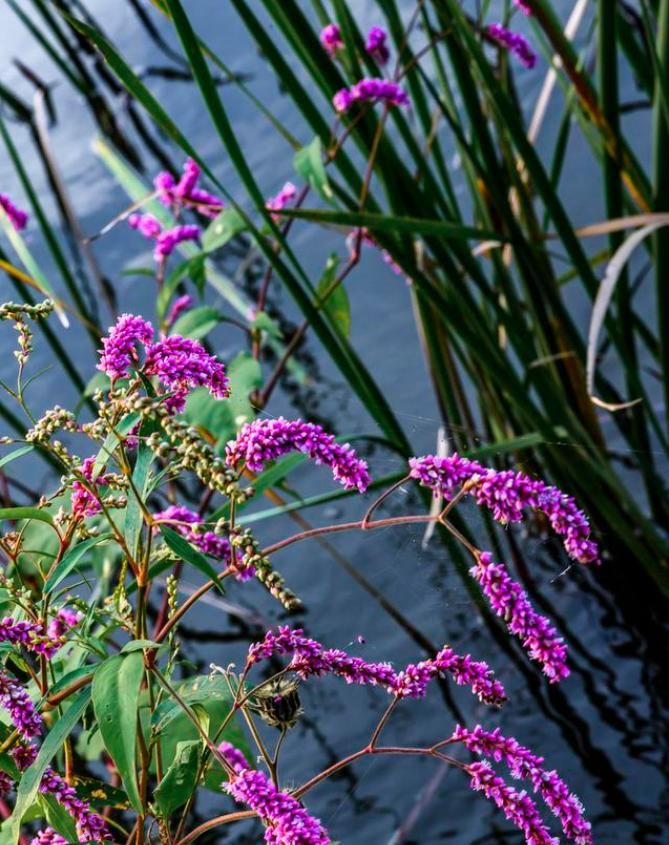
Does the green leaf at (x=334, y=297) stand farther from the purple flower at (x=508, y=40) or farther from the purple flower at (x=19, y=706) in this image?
the purple flower at (x=19, y=706)

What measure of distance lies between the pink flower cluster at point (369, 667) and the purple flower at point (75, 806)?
151 mm

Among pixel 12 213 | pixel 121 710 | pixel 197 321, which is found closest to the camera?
pixel 121 710

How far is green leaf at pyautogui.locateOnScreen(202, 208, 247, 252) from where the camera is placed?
1846 mm

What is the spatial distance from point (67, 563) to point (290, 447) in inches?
6.8

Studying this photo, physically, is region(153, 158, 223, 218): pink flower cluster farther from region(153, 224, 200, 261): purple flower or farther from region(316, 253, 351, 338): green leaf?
region(316, 253, 351, 338): green leaf

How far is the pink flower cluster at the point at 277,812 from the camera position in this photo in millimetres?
743

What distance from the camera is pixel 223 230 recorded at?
189 centimetres

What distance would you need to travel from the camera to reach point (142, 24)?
15.4 ft

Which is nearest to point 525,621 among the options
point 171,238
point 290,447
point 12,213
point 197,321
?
point 290,447

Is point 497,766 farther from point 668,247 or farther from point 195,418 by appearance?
point 668,247

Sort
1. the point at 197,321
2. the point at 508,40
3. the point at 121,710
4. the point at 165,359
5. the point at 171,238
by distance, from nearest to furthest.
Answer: the point at 121,710 → the point at 165,359 → the point at 197,321 → the point at 171,238 → the point at 508,40

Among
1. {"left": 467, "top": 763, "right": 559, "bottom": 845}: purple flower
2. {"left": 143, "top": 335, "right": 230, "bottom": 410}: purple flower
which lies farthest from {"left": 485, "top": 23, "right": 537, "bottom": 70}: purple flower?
{"left": 467, "top": 763, "right": 559, "bottom": 845}: purple flower

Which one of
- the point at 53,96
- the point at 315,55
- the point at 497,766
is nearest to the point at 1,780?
the point at 497,766

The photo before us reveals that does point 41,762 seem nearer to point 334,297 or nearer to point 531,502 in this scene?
point 531,502
